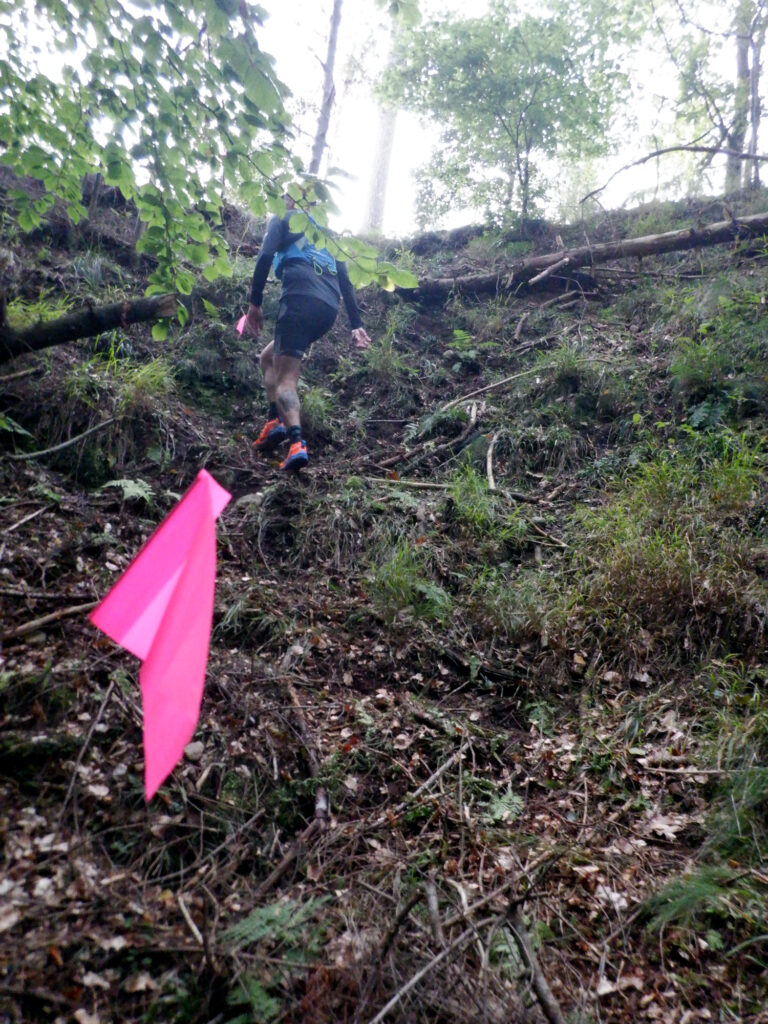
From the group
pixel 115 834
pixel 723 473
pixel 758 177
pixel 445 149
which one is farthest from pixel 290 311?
pixel 758 177

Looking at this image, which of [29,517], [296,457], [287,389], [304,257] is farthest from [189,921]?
[304,257]

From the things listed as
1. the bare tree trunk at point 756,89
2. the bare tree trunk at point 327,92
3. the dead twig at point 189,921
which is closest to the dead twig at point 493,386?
the dead twig at point 189,921

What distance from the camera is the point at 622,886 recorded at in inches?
83.7

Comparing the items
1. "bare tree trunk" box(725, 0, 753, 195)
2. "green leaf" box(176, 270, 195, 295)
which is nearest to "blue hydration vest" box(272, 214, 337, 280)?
"green leaf" box(176, 270, 195, 295)

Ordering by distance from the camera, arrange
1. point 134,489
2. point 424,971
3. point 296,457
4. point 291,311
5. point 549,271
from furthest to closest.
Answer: point 549,271 < point 291,311 < point 296,457 < point 134,489 < point 424,971

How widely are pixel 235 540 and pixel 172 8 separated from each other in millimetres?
2763

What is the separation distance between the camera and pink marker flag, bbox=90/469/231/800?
160 centimetres

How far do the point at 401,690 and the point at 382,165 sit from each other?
17193 millimetres

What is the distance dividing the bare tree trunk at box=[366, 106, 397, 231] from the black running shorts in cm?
1279

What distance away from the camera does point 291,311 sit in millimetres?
4766

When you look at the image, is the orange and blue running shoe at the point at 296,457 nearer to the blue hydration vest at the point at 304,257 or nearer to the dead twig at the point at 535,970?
the blue hydration vest at the point at 304,257

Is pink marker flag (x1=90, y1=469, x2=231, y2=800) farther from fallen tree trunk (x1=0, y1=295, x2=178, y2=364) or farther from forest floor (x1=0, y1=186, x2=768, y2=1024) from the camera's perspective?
fallen tree trunk (x1=0, y1=295, x2=178, y2=364)

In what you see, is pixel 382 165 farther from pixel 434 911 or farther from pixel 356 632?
pixel 434 911

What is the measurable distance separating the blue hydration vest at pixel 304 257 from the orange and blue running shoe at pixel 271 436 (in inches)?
49.0
